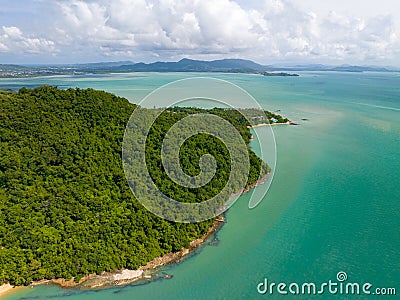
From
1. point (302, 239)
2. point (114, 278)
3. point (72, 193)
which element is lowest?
point (114, 278)

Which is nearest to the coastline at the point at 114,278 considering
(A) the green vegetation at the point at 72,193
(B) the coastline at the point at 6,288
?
(B) the coastline at the point at 6,288

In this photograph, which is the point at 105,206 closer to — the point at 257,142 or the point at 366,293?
the point at 366,293

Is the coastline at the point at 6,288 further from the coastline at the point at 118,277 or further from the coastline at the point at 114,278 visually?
the coastline at the point at 118,277

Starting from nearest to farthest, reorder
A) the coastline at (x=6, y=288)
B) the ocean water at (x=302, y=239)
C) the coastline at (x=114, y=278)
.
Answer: the coastline at (x=6, y=288) → the coastline at (x=114, y=278) → the ocean water at (x=302, y=239)

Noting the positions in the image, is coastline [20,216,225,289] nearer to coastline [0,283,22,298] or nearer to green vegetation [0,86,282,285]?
green vegetation [0,86,282,285]

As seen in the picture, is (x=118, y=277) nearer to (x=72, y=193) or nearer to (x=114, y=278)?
(x=114, y=278)

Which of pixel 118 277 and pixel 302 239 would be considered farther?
pixel 302 239

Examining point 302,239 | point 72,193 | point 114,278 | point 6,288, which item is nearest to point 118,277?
point 114,278

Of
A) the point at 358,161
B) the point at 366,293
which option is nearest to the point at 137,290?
the point at 366,293
